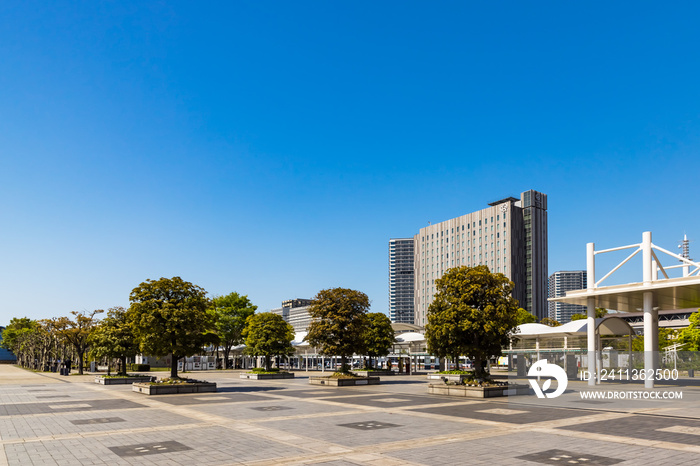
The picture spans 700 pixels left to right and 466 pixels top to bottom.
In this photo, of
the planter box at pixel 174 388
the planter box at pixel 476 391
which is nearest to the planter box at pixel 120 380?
the planter box at pixel 174 388

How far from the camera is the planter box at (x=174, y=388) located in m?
30.0

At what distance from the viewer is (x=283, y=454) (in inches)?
493

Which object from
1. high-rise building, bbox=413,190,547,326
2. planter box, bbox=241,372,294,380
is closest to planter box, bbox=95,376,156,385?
planter box, bbox=241,372,294,380

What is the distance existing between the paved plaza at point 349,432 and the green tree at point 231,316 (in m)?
46.0

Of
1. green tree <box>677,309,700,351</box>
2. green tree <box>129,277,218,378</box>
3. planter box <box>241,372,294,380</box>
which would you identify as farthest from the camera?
green tree <box>677,309,700,351</box>

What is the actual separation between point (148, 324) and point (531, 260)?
497 ft

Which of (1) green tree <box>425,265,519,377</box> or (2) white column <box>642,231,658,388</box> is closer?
(1) green tree <box>425,265,519,377</box>


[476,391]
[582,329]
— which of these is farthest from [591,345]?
[476,391]

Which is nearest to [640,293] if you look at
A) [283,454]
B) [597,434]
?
[597,434]

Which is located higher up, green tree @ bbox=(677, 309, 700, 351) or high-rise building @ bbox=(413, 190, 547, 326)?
high-rise building @ bbox=(413, 190, 547, 326)

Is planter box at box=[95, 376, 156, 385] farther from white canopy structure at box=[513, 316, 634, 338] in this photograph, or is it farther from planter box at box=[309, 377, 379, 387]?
white canopy structure at box=[513, 316, 634, 338]

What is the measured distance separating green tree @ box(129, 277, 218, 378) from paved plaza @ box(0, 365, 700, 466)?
4.54m

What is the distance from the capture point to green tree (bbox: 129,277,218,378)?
30.0 meters

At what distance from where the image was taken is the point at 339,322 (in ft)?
125
